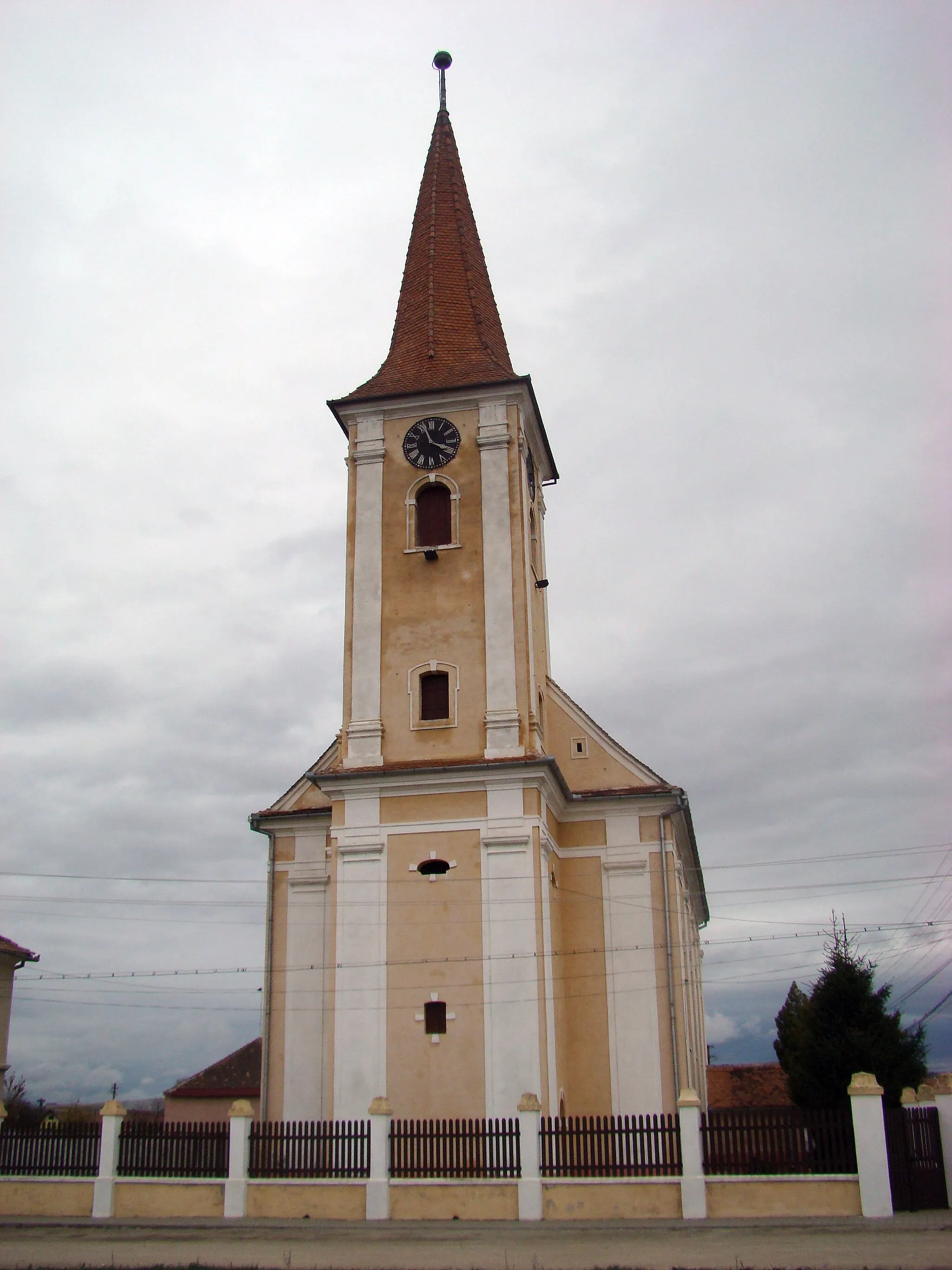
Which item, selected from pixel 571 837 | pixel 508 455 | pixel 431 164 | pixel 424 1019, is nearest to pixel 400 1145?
pixel 424 1019

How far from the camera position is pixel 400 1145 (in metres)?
21.5

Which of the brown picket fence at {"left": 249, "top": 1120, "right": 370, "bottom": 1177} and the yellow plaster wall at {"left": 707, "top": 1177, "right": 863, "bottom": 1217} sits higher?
the brown picket fence at {"left": 249, "top": 1120, "right": 370, "bottom": 1177}

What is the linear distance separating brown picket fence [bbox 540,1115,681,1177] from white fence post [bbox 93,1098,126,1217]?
7.96 metres

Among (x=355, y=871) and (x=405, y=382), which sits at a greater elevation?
(x=405, y=382)

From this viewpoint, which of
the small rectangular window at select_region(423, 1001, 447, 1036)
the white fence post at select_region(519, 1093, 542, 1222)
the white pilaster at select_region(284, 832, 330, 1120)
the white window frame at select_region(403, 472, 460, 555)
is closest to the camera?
the white fence post at select_region(519, 1093, 542, 1222)

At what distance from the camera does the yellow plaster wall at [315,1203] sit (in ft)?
67.7

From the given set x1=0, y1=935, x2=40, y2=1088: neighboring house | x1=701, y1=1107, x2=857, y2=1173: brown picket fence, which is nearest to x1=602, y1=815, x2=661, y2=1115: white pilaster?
x1=701, y1=1107, x2=857, y2=1173: brown picket fence

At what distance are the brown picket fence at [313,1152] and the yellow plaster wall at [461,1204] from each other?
1284 mm

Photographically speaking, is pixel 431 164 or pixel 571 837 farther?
pixel 431 164

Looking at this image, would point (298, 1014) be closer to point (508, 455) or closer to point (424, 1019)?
point (424, 1019)

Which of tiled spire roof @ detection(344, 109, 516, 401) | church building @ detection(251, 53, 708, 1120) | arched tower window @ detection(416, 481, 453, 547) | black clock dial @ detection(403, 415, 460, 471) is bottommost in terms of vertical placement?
church building @ detection(251, 53, 708, 1120)

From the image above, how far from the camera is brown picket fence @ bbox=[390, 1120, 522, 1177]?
21.2m

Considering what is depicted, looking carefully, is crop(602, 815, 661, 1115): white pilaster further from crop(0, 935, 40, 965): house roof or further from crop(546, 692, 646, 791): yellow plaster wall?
crop(0, 935, 40, 965): house roof

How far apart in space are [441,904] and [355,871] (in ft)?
7.24
